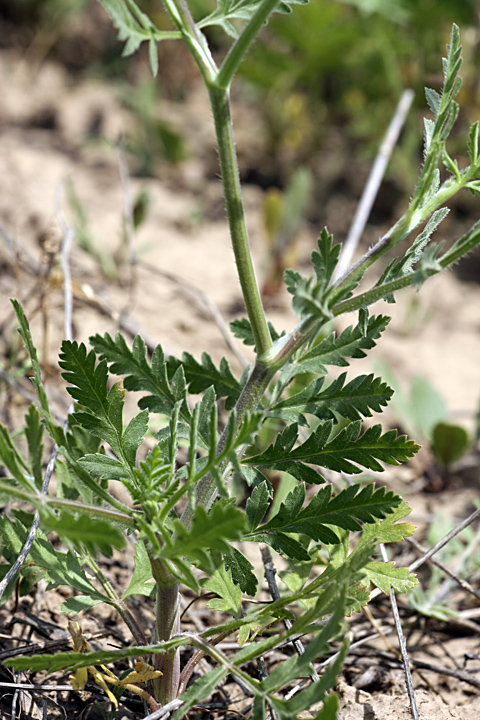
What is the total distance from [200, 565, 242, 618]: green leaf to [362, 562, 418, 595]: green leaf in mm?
234

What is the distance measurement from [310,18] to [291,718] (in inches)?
137

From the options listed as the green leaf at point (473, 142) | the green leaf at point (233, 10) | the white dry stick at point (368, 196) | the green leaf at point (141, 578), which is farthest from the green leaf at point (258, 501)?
the white dry stick at point (368, 196)

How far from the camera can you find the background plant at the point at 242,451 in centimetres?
93

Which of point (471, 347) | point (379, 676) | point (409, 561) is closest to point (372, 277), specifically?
point (471, 347)

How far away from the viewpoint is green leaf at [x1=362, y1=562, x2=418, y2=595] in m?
1.16

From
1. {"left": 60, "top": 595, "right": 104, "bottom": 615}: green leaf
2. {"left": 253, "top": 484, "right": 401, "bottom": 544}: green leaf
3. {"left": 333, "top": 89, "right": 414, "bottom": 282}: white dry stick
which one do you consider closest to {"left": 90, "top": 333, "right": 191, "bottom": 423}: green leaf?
{"left": 253, "top": 484, "right": 401, "bottom": 544}: green leaf

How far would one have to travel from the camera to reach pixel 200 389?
50.3 inches

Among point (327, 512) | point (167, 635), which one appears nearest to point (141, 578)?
point (167, 635)

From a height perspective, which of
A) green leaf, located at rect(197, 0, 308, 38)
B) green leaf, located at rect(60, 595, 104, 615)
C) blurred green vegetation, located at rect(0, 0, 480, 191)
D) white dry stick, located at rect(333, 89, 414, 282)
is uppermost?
blurred green vegetation, located at rect(0, 0, 480, 191)

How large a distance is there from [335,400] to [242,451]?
0.62 feet

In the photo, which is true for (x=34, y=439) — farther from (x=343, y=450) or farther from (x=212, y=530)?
(x=343, y=450)

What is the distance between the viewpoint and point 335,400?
1.13 m

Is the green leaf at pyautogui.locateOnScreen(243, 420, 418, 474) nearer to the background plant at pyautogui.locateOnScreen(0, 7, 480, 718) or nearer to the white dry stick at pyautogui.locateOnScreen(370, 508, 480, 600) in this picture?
the background plant at pyautogui.locateOnScreen(0, 7, 480, 718)

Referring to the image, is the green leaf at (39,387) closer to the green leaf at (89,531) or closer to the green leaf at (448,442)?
the green leaf at (89,531)
